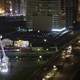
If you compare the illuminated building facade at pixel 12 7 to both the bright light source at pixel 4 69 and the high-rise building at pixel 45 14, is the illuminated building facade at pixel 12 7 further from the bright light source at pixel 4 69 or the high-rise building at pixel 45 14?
the bright light source at pixel 4 69

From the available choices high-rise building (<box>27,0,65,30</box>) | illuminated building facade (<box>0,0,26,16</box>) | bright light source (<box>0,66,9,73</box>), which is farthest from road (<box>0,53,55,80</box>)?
illuminated building facade (<box>0,0,26,16</box>)

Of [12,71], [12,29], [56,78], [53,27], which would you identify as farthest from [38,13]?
[56,78]

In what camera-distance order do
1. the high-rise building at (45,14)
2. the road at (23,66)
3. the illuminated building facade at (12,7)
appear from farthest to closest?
the illuminated building facade at (12,7)
the high-rise building at (45,14)
the road at (23,66)

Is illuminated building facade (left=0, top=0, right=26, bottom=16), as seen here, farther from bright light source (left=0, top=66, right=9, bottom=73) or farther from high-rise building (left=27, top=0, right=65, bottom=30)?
bright light source (left=0, top=66, right=9, bottom=73)

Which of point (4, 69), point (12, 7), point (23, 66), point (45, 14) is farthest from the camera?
point (45, 14)

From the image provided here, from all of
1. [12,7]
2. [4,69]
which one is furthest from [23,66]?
[12,7]

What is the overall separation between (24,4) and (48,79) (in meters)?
27.8

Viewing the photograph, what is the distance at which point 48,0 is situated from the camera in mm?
37938

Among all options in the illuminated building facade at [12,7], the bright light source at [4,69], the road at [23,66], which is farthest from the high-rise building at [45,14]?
the bright light source at [4,69]

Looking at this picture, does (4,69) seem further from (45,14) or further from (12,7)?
(45,14)

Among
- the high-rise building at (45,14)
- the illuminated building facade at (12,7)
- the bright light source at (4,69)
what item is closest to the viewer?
the bright light source at (4,69)

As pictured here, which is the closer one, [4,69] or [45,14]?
[4,69]

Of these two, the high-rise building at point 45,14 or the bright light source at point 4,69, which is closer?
the bright light source at point 4,69

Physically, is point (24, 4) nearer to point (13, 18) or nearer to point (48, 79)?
point (13, 18)
